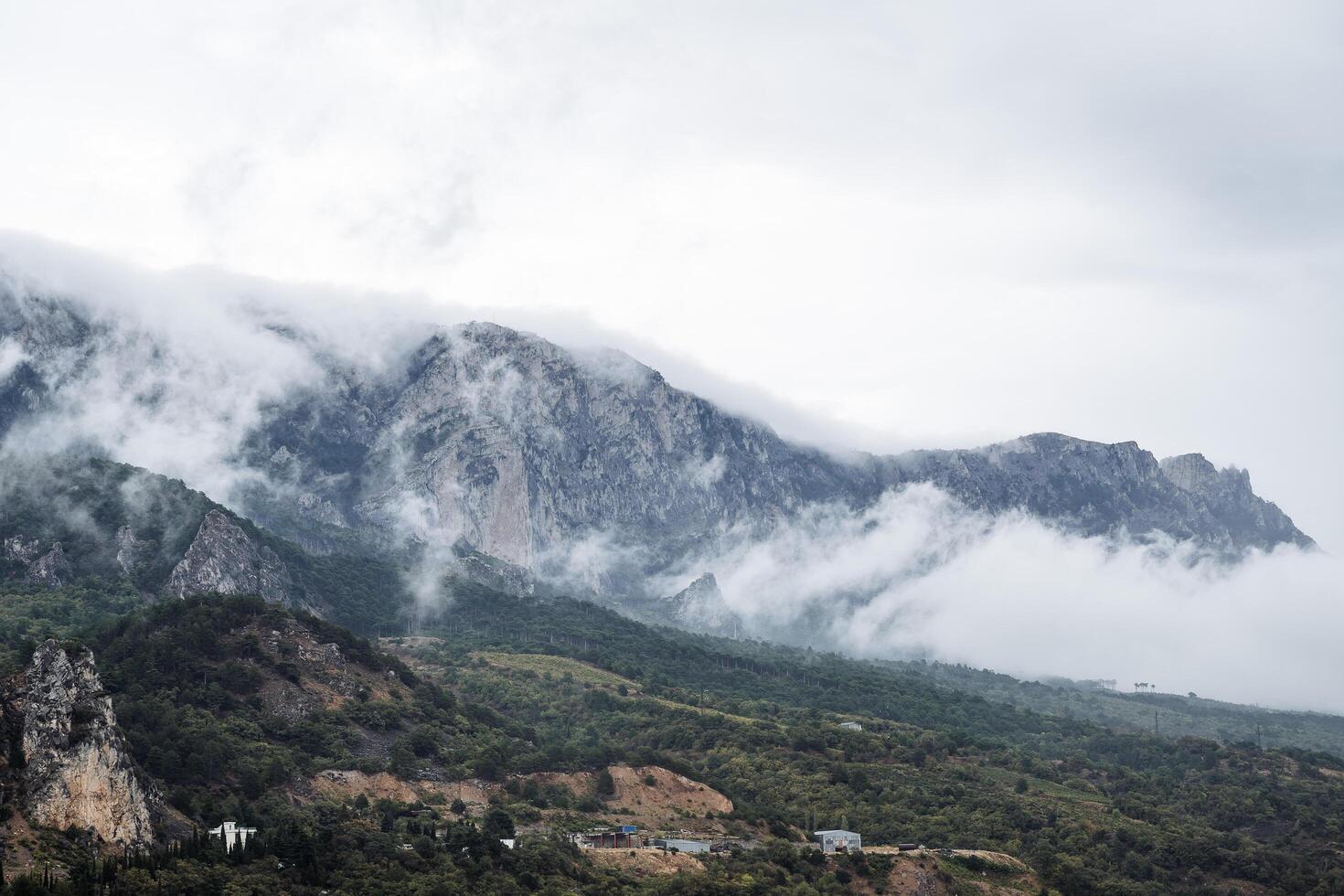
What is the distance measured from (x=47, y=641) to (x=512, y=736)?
284ft

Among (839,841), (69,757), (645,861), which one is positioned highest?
(69,757)

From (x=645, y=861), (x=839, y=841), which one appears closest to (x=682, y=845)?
(x=645, y=861)

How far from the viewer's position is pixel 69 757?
10769cm

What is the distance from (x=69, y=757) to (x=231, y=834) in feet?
55.1

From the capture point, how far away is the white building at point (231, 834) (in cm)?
11416

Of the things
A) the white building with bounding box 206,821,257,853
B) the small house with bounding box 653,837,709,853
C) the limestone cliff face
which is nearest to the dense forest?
the white building with bounding box 206,821,257,853

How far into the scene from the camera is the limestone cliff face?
105 metres

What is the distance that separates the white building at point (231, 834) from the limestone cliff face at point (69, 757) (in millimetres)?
6134

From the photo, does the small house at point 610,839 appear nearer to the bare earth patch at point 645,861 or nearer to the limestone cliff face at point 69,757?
the bare earth patch at point 645,861

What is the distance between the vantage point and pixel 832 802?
616 feet

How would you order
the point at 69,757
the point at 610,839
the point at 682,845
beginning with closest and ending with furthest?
the point at 69,757
the point at 610,839
the point at 682,845

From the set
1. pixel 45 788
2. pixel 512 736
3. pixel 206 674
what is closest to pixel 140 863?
pixel 45 788

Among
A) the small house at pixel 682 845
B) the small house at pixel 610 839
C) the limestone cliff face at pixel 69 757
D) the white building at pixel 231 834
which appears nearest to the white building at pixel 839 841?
the small house at pixel 682 845

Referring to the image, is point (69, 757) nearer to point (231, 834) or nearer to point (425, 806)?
point (231, 834)
